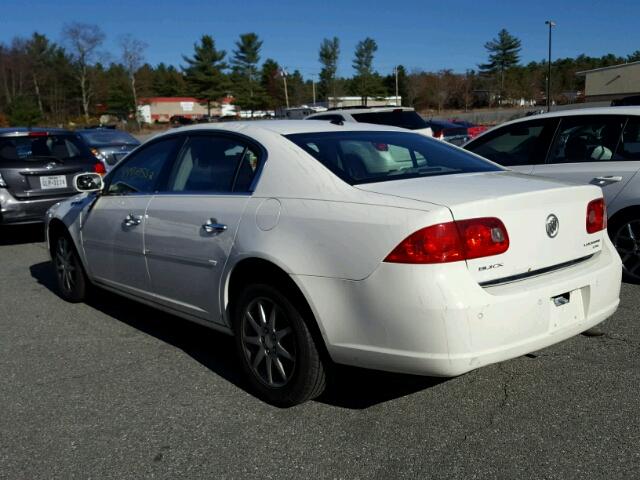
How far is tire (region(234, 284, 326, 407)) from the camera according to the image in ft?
10.6

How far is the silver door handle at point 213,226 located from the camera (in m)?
3.62

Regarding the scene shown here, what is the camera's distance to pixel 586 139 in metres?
5.80

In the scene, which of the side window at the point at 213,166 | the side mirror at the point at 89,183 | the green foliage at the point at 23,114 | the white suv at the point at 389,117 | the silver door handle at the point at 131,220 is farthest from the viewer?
the green foliage at the point at 23,114

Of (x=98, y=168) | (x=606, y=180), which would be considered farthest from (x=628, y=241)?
(x=98, y=168)

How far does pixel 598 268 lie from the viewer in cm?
337

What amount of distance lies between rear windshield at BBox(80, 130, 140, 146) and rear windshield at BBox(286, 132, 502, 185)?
11.9 metres

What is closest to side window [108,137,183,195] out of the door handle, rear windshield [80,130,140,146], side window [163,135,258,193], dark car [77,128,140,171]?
side window [163,135,258,193]

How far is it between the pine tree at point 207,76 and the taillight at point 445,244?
299ft

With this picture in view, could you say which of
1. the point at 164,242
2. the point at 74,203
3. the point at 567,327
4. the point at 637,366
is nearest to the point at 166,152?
the point at 164,242

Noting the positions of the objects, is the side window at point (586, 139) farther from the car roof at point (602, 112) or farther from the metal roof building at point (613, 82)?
the metal roof building at point (613, 82)

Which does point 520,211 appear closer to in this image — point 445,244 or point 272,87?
point 445,244

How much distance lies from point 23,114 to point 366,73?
50.4m

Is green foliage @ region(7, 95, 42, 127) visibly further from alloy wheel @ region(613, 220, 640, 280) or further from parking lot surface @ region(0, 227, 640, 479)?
alloy wheel @ region(613, 220, 640, 280)

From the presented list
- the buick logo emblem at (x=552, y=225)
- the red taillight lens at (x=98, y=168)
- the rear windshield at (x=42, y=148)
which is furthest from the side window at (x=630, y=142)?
the rear windshield at (x=42, y=148)
